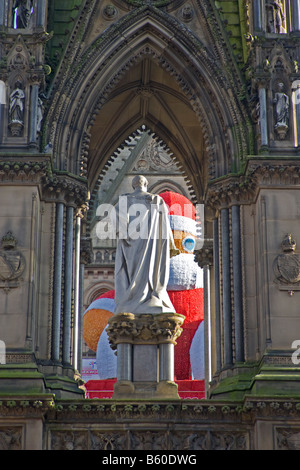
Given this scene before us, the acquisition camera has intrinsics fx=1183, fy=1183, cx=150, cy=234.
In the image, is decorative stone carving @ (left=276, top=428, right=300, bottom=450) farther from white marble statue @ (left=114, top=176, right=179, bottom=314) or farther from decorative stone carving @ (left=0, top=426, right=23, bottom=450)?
decorative stone carving @ (left=0, top=426, right=23, bottom=450)

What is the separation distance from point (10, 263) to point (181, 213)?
21366mm

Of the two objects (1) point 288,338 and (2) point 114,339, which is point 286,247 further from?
(2) point 114,339

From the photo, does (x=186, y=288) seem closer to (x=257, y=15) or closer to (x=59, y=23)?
(x=59, y=23)

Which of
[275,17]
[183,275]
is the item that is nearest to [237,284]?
[275,17]

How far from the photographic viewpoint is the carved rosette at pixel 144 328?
20.5 metres

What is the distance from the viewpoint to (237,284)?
21.8m

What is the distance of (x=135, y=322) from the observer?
2058 centimetres

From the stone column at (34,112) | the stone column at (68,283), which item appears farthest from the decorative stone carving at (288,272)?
the stone column at (34,112)

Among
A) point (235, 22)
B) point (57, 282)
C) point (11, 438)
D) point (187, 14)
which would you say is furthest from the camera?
point (235, 22)

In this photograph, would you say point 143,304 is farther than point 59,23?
No

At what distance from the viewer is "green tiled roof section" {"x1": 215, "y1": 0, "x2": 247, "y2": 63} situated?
928 inches

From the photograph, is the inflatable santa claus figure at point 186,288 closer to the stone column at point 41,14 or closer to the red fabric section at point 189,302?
the red fabric section at point 189,302

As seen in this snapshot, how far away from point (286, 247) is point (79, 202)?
166 inches

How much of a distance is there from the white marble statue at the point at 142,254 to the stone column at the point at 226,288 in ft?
3.22
